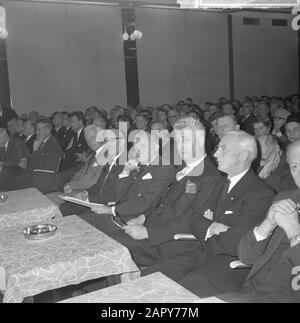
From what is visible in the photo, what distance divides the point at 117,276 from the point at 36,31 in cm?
980

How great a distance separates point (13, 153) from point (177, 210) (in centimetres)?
400

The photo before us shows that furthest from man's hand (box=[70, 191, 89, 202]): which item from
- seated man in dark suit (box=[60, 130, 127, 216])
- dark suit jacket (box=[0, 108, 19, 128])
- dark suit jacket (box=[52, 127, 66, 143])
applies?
dark suit jacket (box=[0, 108, 19, 128])

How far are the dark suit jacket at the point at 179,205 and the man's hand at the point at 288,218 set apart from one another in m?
1.16

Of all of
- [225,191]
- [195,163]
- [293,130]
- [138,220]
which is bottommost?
[138,220]

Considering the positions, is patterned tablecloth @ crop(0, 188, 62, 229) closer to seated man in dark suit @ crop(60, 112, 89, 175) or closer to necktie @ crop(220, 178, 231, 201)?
necktie @ crop(220, 178, 231, 201)

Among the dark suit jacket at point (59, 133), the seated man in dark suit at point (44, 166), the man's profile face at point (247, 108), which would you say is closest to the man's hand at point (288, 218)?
the seated man in dark suit at point (44, 166)

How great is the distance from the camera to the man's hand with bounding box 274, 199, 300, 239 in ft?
6.40

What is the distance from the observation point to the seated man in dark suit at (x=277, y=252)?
6.50 ft

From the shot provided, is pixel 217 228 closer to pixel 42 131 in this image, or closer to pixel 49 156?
pixel 49 156

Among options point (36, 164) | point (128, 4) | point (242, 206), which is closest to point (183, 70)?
point (128, 4)

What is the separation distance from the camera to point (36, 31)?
1098 cm

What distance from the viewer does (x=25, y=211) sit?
334 cm

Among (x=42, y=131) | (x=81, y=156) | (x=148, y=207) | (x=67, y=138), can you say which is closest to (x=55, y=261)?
(x=148, y=207)
